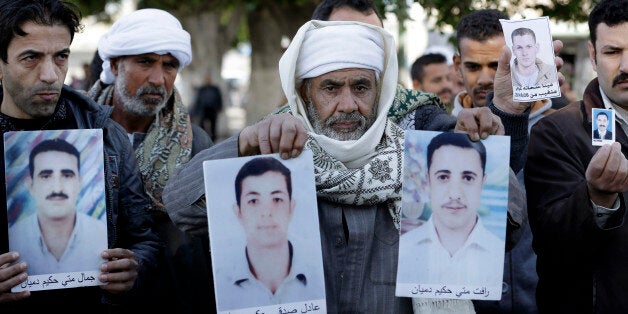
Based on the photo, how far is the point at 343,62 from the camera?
10.6ft

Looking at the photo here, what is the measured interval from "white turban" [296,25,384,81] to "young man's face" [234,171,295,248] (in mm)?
579

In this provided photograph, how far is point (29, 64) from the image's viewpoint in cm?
320

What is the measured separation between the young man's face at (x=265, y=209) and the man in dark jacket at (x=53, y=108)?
22.3 inches

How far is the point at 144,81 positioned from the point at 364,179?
82.2 inches

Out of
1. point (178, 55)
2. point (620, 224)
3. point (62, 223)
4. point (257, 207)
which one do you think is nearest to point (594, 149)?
point (620, 224)

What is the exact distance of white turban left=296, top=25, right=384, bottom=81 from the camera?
10.6ft

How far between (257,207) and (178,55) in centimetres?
227

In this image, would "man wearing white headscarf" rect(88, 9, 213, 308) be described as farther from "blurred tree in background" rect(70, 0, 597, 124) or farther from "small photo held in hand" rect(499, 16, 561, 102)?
"small photo held in hand" rect(499, 16, 561, 102)

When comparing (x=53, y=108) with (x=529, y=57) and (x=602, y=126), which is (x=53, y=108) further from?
(x=602, y=126)

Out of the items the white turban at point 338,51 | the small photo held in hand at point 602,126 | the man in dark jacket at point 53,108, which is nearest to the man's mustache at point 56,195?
the man in dark jacket at point 53,108

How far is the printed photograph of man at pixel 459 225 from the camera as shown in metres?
2.80

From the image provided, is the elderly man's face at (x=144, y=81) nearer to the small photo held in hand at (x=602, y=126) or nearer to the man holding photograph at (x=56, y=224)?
the man holding photograph at (x=56, y=224)

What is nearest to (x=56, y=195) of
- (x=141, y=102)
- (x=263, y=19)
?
(x=141, y=102)

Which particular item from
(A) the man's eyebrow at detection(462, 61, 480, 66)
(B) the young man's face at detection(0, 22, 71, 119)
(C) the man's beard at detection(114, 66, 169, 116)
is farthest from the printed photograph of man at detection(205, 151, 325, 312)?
(A) the man's eyebrow at detection(462, 61, 480, 66)
